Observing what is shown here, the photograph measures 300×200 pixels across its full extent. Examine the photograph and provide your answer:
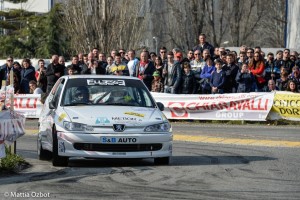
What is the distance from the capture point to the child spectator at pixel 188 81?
82.6 feet

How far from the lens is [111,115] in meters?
14.1

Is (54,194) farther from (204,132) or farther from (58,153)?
(204,132)

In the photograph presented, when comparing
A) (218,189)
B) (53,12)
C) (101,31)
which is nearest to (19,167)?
(218,189)

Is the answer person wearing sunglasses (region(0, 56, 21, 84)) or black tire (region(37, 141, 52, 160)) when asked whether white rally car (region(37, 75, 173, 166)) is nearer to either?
black tire (region(37, 141, 52, 160))

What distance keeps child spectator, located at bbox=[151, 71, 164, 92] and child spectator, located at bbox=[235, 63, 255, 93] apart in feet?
7.84

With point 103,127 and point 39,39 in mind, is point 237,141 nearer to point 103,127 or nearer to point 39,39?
point 103,127

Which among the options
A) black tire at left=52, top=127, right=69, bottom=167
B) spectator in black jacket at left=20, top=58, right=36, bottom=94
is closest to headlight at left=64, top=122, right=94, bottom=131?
black tire at left=52, top=127, right=69, bottom=167

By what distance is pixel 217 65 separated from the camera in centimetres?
2452

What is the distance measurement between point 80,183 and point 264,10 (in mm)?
52059

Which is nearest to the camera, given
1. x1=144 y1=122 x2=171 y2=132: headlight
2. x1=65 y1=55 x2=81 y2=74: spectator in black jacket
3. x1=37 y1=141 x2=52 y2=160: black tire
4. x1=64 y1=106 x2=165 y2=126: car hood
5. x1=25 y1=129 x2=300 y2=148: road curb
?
x1=64 y1=106 x2=165 y2=126: car hood

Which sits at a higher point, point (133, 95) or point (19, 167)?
point (133, 95)

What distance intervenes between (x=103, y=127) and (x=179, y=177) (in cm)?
176

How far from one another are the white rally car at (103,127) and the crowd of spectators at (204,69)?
29.4 feet

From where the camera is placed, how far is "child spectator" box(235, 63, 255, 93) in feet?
80.5
